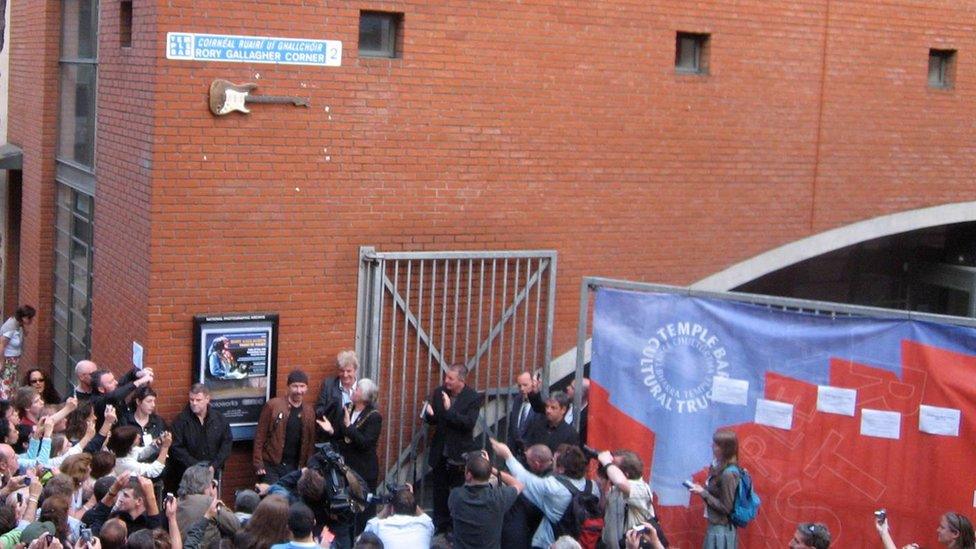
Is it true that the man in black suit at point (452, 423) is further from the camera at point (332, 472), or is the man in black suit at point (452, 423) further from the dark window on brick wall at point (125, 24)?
the dark window on brick wall at point (125, 24)

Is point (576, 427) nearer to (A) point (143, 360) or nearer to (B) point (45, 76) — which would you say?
(A) point (143, 360)

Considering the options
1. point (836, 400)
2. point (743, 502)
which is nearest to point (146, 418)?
point (743, 502)

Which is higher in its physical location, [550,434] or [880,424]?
[880,424]

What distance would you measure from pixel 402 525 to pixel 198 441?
9.60ft

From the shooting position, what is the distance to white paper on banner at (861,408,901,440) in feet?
31.4

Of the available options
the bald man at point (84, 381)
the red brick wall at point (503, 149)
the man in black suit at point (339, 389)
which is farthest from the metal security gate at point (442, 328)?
the bald man at point (84, 381)

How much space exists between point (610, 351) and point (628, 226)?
2.65 meters

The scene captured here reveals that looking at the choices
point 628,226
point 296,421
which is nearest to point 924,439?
point 628,226

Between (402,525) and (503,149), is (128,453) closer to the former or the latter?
(402,525)

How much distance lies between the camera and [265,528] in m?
7.88

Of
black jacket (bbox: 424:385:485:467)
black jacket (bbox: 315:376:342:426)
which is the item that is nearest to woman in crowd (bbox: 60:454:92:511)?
black jacket (bbox: 315:376:342:426)

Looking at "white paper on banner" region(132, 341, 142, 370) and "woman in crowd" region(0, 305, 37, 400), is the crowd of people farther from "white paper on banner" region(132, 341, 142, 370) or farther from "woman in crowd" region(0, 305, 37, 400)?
"woman in crowd" region(0, 305, 37, 400)

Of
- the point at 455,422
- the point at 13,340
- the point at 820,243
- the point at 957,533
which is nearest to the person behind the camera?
the point at 957,533

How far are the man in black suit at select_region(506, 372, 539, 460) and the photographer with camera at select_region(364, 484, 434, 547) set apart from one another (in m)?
2.36
